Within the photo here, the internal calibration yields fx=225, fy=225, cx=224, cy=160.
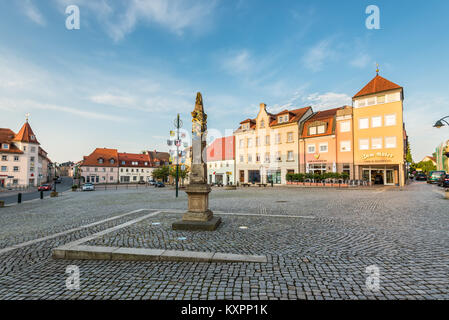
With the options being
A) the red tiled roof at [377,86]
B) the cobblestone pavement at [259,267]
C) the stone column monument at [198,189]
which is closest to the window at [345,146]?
the red tiled roof at [377,86]

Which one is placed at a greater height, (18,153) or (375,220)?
(18,153)

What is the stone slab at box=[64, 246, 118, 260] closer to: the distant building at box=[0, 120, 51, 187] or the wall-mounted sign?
the wall-mounted sign

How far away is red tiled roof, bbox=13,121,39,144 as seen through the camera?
164 feet

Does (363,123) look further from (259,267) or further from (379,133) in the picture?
(259,267)

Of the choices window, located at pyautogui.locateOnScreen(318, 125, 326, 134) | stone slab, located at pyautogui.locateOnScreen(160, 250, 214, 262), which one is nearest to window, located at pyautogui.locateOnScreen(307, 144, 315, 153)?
window, located at pyautogui.locateOnScreen(318, 125, 326, 134)

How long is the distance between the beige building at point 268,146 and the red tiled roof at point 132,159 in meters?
42.3

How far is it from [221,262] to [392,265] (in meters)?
3.09

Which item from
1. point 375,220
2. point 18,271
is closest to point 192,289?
point 18,271

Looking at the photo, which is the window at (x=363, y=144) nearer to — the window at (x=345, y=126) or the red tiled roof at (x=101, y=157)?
the window at (x=345, y=126)

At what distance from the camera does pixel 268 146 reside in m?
40.0

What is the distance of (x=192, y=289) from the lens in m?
3.29

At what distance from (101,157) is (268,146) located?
52918 millimetres

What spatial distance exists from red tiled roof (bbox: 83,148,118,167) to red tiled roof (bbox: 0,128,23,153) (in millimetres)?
16392

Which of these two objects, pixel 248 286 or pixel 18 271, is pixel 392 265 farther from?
pixel 18 271
